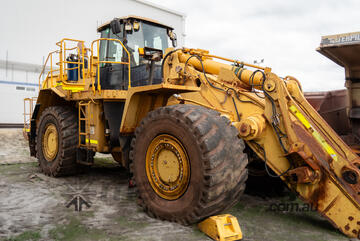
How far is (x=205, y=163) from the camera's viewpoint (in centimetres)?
317

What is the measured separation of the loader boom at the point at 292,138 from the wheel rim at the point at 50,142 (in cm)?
354

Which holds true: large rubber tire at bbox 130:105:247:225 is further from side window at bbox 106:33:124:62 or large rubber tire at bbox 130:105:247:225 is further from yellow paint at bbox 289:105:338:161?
side window at bbox 106:33:124:62

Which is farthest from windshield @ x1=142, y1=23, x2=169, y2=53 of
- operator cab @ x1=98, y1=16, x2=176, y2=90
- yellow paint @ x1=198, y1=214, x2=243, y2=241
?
yellow paint @ x1=198, y1=214, x2=243, y2=241

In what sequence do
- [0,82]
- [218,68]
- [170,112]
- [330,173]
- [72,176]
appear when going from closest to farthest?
[330,173] → [170,112] → [218,68] → [72,176] → [0,82]

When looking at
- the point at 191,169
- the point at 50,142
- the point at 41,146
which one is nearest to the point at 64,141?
the point at 50,142

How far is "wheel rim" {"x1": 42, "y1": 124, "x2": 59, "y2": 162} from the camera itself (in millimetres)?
6336

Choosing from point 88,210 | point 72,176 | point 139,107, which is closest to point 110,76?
point 139,107

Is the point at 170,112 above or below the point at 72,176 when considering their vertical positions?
above

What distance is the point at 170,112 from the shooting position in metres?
3.62

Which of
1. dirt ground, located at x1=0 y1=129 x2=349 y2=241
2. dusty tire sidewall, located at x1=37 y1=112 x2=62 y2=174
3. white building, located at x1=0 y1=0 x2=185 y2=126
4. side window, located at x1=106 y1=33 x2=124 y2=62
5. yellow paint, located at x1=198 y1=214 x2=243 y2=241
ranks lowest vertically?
dirt ground, located at x1=0 y1=129 x2=349 y2=241

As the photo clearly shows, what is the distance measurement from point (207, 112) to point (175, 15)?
14989 millimetres

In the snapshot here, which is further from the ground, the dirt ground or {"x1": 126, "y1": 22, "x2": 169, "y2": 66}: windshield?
{"x1": 126, "y1": 22, "x2": 169, "y2": 66}: windshield

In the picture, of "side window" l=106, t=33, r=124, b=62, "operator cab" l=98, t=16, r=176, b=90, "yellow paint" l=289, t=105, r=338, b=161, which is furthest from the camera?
"side window" l=106, t=33, r=124, b=62

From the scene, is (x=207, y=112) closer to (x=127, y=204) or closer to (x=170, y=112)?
(x=170, y=112)
